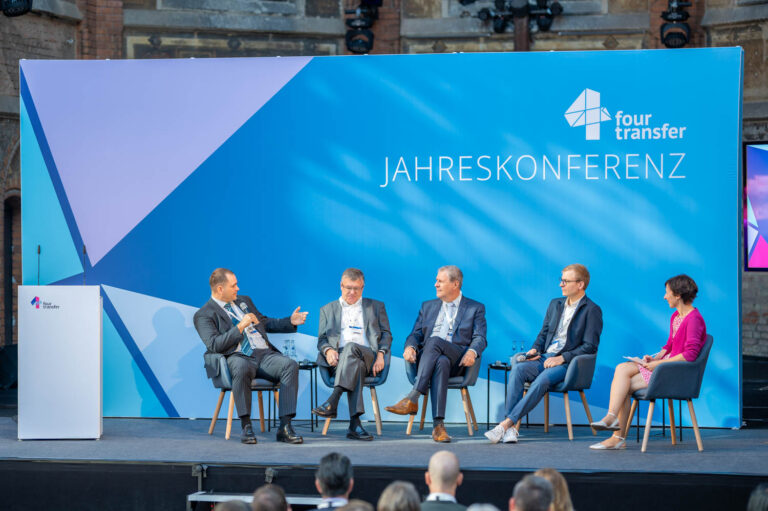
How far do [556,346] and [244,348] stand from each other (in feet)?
6.44

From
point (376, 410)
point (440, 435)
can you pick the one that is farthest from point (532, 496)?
point (376, 410)

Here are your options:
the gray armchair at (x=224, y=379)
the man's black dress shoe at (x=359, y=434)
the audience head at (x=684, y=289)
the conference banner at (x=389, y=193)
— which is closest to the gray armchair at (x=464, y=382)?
the man's black dress shoe at (x=359, y=434)

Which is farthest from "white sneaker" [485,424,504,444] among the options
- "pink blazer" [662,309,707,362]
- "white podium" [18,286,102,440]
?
"white podium" [18,286,102,440]

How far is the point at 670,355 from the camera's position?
19.4 ft

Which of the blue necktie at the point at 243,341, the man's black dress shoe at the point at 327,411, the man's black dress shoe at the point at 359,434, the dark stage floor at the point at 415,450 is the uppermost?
the blue necktie at the point at 243,341

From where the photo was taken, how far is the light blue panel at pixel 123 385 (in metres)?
7.04

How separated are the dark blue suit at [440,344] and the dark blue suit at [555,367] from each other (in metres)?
0.33

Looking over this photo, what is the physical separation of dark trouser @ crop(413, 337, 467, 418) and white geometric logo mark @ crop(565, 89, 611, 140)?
1.77 meters

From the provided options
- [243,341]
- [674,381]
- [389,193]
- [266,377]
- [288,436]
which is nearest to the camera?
[674,381]

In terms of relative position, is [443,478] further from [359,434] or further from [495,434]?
[359,434]

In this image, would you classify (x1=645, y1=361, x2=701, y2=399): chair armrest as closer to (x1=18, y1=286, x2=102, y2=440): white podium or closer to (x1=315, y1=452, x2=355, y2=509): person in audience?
(x1=315, y1=452, x2=355, y2=509): person in audience

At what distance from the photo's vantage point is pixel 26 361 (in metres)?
6.11

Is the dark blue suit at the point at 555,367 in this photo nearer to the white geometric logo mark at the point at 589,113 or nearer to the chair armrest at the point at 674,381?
the chair armrest at the point at 674,381

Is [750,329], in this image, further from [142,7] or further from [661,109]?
[142,7]
